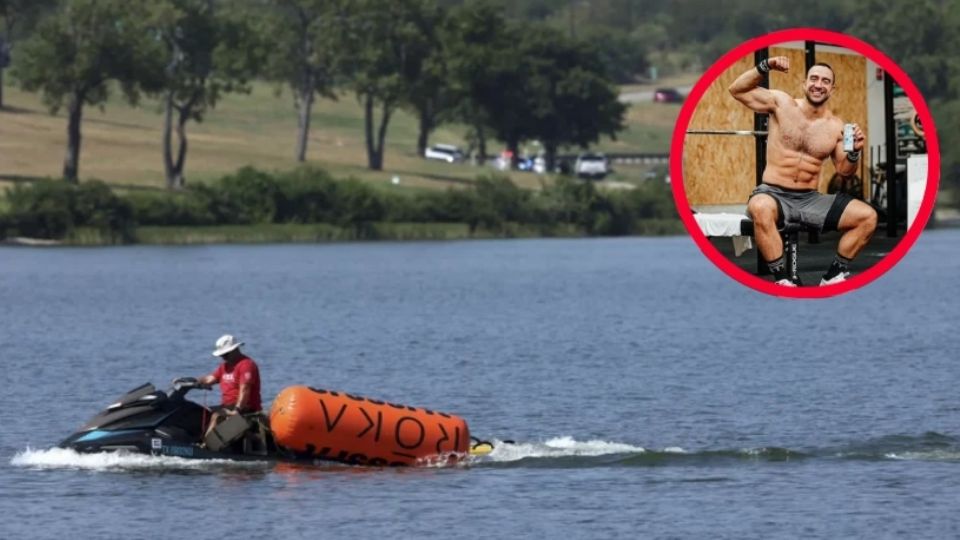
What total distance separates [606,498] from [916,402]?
1602 cm

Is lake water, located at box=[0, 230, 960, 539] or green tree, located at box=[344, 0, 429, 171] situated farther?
green tree, located at box=[344, 0, 429, 171]

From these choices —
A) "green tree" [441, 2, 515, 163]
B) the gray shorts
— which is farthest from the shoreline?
the gray shorts

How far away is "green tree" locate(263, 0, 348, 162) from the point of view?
155m

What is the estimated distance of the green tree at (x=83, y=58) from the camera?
129 metres

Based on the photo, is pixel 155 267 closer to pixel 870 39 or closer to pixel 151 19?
pixel 151 19

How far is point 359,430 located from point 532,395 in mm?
16622

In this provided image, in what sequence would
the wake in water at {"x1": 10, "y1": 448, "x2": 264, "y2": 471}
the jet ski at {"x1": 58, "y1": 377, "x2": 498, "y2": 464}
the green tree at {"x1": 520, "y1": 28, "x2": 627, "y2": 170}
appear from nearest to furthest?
the jet ski at {"x1": 58, "y1": 377, "x2": 498, "y2": 464}
the wake in water at {"x1": 10, "y1": 448, "x2": 264, "y2": 471}
the green tree at {"x1": 520, "y1": 28, "x2": 627, "y2": 170}

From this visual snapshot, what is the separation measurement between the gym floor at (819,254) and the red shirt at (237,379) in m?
18.4

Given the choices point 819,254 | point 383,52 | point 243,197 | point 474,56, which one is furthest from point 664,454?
point 474,56

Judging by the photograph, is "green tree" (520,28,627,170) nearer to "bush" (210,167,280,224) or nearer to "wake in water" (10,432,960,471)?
"bush" (210,167,280,224)

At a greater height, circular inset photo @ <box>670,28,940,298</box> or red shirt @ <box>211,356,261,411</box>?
circular inset photo @ <box>670,28,940,298</box>

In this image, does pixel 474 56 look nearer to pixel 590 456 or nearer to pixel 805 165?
pixel 590 456

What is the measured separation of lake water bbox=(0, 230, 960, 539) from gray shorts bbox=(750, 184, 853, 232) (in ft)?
53.5

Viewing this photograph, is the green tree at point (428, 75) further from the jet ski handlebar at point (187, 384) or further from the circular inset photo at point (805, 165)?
the circular inset photo at point (805, 165)
